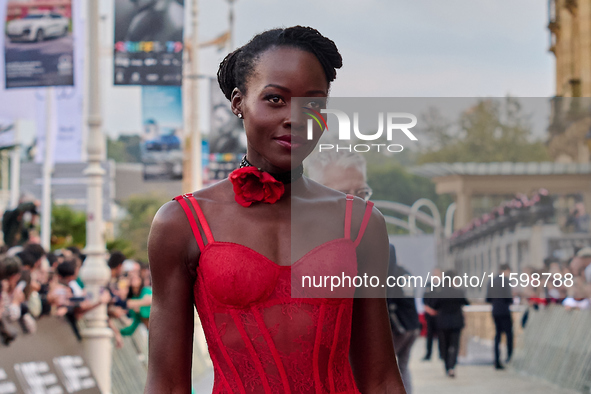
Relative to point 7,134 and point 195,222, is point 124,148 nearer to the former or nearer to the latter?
point 7,134

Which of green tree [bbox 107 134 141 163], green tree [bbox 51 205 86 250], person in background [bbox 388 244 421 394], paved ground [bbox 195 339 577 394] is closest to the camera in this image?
person in background [bbox 388 244 421 394]

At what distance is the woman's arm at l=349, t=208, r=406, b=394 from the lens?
2170mm

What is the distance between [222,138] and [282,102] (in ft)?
54.5

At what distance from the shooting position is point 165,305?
2092 millimetres

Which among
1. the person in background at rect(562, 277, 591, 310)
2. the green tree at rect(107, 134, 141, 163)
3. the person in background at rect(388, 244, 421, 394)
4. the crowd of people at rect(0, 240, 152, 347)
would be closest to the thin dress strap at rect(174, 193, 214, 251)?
the person in background at rect(388, 244, 421, 394)

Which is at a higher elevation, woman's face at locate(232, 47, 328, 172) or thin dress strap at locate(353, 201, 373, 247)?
woman's face at locate(232, 47, 328, 172)

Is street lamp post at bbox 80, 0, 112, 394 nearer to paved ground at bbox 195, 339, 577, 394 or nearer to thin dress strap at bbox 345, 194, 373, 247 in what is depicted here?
Result: paved ground at bbox 195, 339, 577, 394

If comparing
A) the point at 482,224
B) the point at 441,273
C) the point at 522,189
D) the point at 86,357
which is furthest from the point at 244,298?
the point at 86,357

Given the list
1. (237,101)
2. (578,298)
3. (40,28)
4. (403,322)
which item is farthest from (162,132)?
(237,101)

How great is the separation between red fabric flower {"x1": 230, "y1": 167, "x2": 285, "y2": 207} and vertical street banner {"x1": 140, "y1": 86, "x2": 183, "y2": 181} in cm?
1464

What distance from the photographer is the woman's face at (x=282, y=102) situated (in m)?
2.06

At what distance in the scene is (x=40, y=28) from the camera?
1356cm

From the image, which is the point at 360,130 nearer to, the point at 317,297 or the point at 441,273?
the point at 317,297

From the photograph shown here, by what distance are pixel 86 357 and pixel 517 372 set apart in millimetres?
9020
